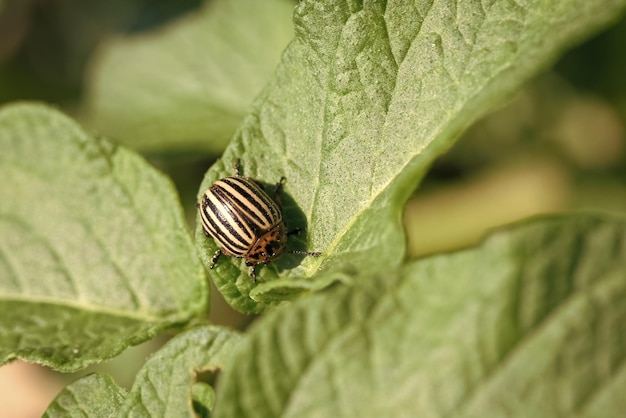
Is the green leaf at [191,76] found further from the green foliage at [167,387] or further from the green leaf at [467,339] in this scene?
the green leaf at [467,339]

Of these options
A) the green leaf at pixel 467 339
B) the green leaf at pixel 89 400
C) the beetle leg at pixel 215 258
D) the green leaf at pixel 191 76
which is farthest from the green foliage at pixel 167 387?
the green leaf at pixel 191 76

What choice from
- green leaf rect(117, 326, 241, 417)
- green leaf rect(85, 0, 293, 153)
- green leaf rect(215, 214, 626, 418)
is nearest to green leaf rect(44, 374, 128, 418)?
green leaf rect(117, 326, 241, 417)

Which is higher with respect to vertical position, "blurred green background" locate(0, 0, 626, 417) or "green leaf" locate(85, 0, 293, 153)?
"green leaf" locate(85, 0, 293, 153)

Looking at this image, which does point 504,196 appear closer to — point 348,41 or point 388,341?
point 348,41

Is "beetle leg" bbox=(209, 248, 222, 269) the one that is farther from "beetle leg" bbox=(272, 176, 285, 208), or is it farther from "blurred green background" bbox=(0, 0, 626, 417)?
"blurred green background" bbox=(0, 0, 626, 417)

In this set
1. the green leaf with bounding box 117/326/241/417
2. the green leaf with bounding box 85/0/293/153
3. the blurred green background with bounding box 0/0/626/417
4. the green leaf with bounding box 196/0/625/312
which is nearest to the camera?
the green leaf with bounding box 196/0/625/312

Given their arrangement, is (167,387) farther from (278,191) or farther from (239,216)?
(239,216)

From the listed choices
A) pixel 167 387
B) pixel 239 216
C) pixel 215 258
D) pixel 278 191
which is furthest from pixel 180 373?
pixel 239 216
